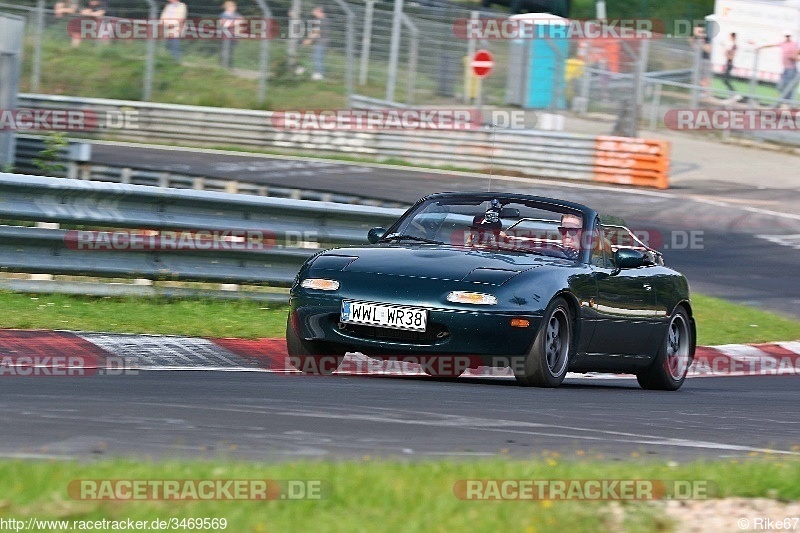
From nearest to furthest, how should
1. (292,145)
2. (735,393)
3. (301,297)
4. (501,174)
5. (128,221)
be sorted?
(301,297), (735,393), (128,221), (501,174), (292,145)

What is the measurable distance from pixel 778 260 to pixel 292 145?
12765 mm

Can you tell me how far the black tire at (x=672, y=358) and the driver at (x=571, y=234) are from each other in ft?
4.26

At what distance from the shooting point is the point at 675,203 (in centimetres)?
2505

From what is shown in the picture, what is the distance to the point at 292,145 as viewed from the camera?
29938 millimetres

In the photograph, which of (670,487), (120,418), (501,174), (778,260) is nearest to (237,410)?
(120,418)

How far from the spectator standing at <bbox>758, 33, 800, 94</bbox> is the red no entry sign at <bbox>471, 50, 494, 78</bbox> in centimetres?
704

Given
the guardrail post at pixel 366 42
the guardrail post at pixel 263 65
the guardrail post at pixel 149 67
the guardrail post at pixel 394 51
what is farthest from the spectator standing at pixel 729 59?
the guardrail post at pixel 149 67

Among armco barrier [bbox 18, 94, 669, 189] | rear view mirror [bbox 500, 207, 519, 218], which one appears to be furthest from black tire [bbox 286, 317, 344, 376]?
armco barrier [bbox 18, 94, 669, 189]

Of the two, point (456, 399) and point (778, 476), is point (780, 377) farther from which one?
point (778, 476)

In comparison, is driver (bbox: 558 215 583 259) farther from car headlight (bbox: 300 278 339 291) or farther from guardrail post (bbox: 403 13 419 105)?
guardrail post (bbox: 403 13 419 105)

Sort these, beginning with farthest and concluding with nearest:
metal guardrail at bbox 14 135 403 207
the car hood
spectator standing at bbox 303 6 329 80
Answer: spectator standing at bbox 303 6 329 80 < metal guardrail at bbox 14 135 403 207 < the car hood

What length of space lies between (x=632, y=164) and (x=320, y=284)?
63.4ft

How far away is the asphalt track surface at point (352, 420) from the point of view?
18.4 feet

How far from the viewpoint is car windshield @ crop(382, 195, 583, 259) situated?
9.59 metres
